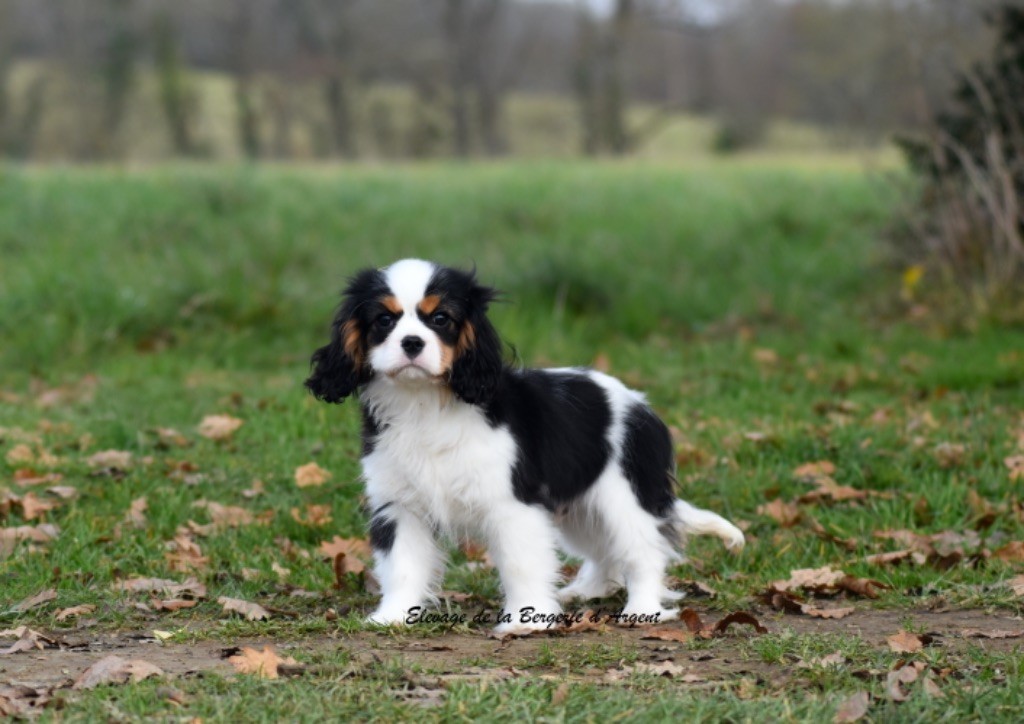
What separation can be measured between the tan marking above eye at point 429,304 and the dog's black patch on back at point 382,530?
2.62 ft

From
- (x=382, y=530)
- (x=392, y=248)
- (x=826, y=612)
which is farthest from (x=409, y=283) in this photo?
(x=392, y=248)

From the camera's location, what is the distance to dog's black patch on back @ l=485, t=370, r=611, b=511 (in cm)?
495

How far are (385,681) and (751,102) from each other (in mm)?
49290

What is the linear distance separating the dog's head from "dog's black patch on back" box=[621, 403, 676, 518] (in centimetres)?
72

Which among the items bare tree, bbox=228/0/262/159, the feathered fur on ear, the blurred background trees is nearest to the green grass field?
the feathered fur on ear

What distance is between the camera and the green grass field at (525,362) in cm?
412

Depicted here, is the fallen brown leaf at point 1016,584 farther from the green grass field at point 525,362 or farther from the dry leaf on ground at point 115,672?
the dry leaf on ground at point 115,672

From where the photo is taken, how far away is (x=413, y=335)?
15.1ft

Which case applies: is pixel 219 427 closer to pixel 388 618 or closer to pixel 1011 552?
pixel 388 618

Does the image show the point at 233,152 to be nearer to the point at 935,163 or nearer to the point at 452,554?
the point at 935,163

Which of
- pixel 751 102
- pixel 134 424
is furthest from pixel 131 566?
pixel 751 102

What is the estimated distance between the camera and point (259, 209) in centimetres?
1608

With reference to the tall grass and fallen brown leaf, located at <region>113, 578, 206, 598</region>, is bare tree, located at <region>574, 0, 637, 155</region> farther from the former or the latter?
fallen brown leaf, located at <region>113, 578, 206, 598</region>

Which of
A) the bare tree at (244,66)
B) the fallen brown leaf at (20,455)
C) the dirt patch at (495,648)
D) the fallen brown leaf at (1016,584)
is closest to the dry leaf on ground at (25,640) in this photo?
the dirt patch at (495,648)
